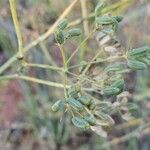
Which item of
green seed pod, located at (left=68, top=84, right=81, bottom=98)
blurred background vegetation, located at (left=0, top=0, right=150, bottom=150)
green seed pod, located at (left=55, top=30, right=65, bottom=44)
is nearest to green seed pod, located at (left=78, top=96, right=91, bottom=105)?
green seed pod, located at (left=68, top=84, right=81, bottom=98)

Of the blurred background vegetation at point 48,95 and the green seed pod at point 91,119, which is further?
the blurred background vegetation at point 48,95

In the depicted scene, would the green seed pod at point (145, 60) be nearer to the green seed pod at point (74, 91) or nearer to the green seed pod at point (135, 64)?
the green seed pod at point (135, 64)

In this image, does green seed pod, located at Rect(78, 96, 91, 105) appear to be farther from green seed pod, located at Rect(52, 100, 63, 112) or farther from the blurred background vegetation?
the blurred background vegetation

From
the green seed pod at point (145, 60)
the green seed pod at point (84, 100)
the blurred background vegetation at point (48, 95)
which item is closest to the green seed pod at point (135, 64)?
the green seed pod at point (145, 60)

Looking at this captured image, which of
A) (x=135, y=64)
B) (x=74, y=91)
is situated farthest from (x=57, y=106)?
(x=135, y=64)

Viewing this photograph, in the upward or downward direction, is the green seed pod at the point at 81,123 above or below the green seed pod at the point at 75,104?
below

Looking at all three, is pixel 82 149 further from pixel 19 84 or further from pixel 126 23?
pixel 126 23

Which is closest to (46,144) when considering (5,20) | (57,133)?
(57,133)

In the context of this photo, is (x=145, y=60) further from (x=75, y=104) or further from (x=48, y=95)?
(x=48, y=95)
